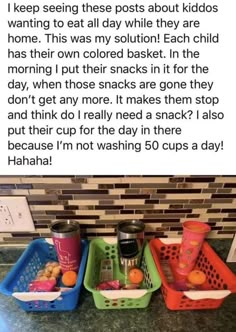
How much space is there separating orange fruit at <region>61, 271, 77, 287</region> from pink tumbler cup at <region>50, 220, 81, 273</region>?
15mm

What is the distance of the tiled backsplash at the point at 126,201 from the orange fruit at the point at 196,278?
0.45 feet

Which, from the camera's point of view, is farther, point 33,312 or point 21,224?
point 21,224

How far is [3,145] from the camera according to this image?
1.94ft

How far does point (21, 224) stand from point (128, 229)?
349 millimetres

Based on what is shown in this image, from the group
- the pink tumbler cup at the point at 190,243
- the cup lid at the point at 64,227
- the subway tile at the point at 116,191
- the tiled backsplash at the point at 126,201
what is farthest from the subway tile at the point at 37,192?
the pink tumbler cup at the point at 190,243

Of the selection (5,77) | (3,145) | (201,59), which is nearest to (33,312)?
(3,145)

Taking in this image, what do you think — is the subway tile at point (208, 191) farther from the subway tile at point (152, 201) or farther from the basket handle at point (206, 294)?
the basket handle at point (206, 294)

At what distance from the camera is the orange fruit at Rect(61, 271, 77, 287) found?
595mm

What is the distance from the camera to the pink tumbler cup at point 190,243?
1.97 feet

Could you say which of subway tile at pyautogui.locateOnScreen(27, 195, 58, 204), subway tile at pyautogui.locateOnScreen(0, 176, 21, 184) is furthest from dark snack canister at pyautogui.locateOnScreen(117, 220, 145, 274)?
subway tile at pyautogui.locateOnScreen(0, 176, 21, 184)

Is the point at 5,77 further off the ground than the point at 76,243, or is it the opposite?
the point at 5,77

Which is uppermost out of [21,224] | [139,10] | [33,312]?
[139,10]

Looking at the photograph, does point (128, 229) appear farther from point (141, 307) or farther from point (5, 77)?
point (5, 77)

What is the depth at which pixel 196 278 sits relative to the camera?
60cm
